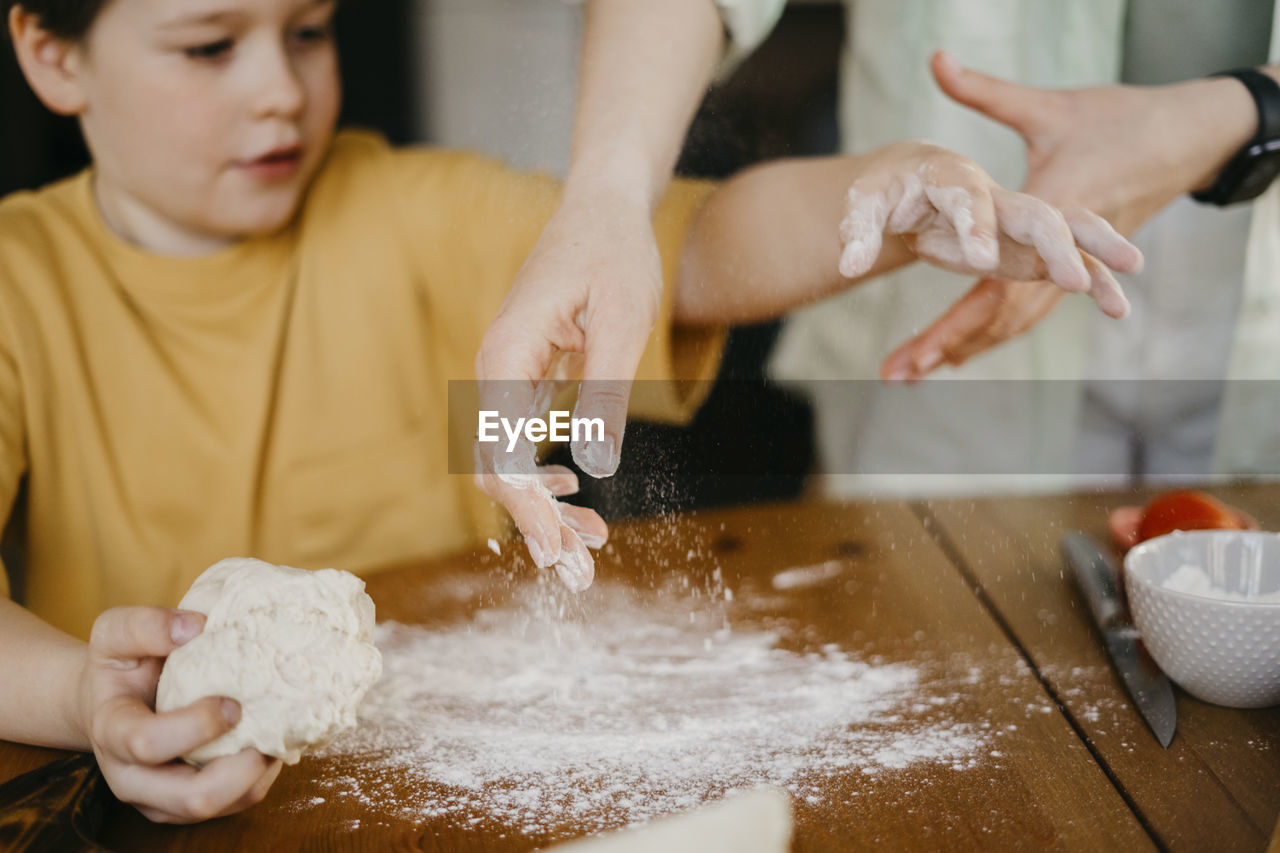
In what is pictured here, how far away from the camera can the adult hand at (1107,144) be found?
750 mm

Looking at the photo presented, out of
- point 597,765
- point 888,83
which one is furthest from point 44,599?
point 888,83

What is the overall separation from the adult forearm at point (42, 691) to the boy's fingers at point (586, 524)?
27 cm

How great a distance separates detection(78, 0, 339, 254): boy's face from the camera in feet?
2.45

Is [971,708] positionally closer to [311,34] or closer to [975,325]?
[975,325]

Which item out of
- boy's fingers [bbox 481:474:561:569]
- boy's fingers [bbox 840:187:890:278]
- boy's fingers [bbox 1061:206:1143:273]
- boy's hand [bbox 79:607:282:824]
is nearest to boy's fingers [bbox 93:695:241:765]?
boy's hand [bbox 79:607:282:824]

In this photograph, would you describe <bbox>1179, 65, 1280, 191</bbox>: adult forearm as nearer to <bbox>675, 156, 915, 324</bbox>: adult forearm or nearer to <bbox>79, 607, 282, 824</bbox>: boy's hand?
<bbox>675, 156, 915, 324</bbox>: adult forearm

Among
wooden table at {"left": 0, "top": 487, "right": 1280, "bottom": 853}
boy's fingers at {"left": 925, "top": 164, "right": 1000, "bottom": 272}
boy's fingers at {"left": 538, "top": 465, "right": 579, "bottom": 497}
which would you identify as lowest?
wooden table at {"left": 0, "top": 487, "right": 1280, "bottom": 853}

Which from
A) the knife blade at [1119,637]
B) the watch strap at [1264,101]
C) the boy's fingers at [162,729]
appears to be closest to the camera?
the boy's fingers at [162,729]

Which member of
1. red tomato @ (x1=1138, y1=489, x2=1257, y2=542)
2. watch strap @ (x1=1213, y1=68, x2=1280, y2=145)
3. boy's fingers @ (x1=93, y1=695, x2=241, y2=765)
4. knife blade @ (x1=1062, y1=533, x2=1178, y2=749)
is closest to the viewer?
boy's fingers @ (x1=93, y1=695, x2=241, y2=765)

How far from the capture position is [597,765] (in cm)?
52

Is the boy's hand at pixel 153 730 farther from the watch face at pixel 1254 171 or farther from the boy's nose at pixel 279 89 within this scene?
the watch face at pixel 1254 171

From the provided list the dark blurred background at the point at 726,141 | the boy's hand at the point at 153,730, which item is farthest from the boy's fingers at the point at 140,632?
the dark blurred background at the point at 726,141

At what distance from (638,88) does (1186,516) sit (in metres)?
0.48

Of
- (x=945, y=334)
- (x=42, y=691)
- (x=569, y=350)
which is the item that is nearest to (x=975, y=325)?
(x=945, y=334)
